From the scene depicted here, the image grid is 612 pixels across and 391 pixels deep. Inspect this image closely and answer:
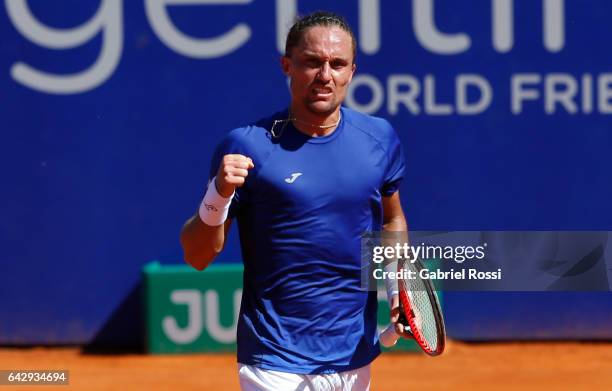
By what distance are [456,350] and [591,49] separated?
2014 mm

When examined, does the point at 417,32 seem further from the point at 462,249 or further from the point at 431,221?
the point at 462,249

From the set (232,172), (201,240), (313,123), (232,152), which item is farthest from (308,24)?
(201,240)

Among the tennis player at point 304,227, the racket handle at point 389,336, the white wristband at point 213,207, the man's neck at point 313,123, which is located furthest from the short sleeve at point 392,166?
the white wristband at point 213,207

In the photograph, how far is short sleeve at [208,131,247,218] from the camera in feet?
11.1

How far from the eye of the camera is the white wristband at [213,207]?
3.25 meters

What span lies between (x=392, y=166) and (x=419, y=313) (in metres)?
0.48

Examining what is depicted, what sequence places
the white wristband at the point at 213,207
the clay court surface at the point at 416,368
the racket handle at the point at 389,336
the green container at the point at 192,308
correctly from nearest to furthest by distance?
the white wristband at the point at 213,207 < the racket handle at the point at 389,336 < the clay court surface at the point at 416,368 < the green container at the point at 192,308

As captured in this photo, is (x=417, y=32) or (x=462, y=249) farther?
(x=417, y=32)

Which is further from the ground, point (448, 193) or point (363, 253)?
point (363, 253)

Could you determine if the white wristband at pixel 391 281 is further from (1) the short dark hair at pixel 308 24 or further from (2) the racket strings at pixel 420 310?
(1) the short dark hair at pixel 308 24

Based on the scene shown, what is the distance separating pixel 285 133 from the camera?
11.4ft

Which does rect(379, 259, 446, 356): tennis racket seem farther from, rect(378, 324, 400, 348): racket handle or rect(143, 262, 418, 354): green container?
rect(143, 262, 418, 354): green container

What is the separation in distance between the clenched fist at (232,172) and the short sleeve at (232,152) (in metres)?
0.18

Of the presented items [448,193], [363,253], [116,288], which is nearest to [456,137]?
[448,193]
